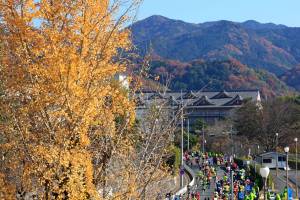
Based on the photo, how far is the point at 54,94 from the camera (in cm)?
634

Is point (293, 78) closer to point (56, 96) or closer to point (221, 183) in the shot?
point (221, 183)

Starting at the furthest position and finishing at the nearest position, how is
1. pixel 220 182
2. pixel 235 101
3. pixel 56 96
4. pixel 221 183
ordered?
pixel 235 101 → pixel 220 182 → pixel 221 183 → pixel 56 96

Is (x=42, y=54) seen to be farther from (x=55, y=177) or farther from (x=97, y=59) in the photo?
(x=55, y=177)

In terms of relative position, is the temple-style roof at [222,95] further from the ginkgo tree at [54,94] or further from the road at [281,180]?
the ginkgo tree at [54,94]

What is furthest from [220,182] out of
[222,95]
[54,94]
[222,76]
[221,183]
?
[222,76]

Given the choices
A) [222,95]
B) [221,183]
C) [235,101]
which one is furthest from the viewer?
[222,95]

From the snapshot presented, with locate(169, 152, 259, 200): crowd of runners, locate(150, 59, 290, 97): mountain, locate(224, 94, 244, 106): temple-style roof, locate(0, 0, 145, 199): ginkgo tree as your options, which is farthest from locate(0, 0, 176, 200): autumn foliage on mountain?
locate(150, 59, 290, 97): mountain

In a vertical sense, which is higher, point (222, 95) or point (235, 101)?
point (222, 95)

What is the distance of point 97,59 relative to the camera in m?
6.79

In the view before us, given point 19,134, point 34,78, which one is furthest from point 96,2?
point 19,134

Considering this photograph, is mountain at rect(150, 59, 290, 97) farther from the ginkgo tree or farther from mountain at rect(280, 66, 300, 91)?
the ginkgo tree

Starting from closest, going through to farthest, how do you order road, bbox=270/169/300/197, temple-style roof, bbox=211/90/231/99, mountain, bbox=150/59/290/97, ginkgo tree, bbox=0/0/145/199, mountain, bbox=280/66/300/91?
ginkgo tree, bbox=0/0/145/199 < road, bbox=270/169/300/197 < temple-style roof, bbox=211/90/231/99 < mountain, bbox=150/59/290/97 < mountain, bbox=280/66/300/91

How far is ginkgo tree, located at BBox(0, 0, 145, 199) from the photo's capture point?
6273 millimetres

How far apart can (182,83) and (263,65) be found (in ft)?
294
